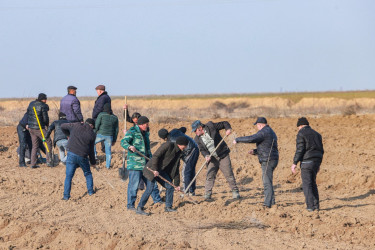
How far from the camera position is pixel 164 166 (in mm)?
12008

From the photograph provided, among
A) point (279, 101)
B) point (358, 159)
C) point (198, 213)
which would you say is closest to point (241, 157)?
point (358, 159)

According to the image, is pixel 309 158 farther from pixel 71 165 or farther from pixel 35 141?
pixel 35 141

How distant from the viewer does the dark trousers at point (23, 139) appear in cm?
1792

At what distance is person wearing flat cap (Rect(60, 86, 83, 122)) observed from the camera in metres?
16.9

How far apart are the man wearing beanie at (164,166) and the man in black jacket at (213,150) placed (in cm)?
154

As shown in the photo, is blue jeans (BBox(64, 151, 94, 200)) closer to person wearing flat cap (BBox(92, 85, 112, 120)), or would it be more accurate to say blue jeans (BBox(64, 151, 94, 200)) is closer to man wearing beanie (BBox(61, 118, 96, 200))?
man wearing beanie (BBox(61, 118, 96, 200))

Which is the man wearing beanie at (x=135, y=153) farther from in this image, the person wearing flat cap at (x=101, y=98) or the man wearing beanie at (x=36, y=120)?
the man wearing beanie at (x=36, y=120)

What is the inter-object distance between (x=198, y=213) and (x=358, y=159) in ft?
28.2

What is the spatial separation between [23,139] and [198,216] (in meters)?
7.42

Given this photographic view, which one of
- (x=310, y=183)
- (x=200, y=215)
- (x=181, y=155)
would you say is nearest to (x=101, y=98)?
(x=181, y=155)

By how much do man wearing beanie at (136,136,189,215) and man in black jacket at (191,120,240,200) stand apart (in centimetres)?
154

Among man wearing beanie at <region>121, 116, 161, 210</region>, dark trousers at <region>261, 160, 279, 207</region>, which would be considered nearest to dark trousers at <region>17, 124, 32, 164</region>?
man wearing beanie at <region>121, 116, 161, 210</region>

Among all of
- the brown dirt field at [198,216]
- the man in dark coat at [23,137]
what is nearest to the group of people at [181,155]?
the brown dirt field at [198,216]

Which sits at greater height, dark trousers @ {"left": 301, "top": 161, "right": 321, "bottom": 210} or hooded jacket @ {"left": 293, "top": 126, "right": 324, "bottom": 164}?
hooded jacket @ {"left": 293, "top": 126, "right": 324, "bottom": 164}
